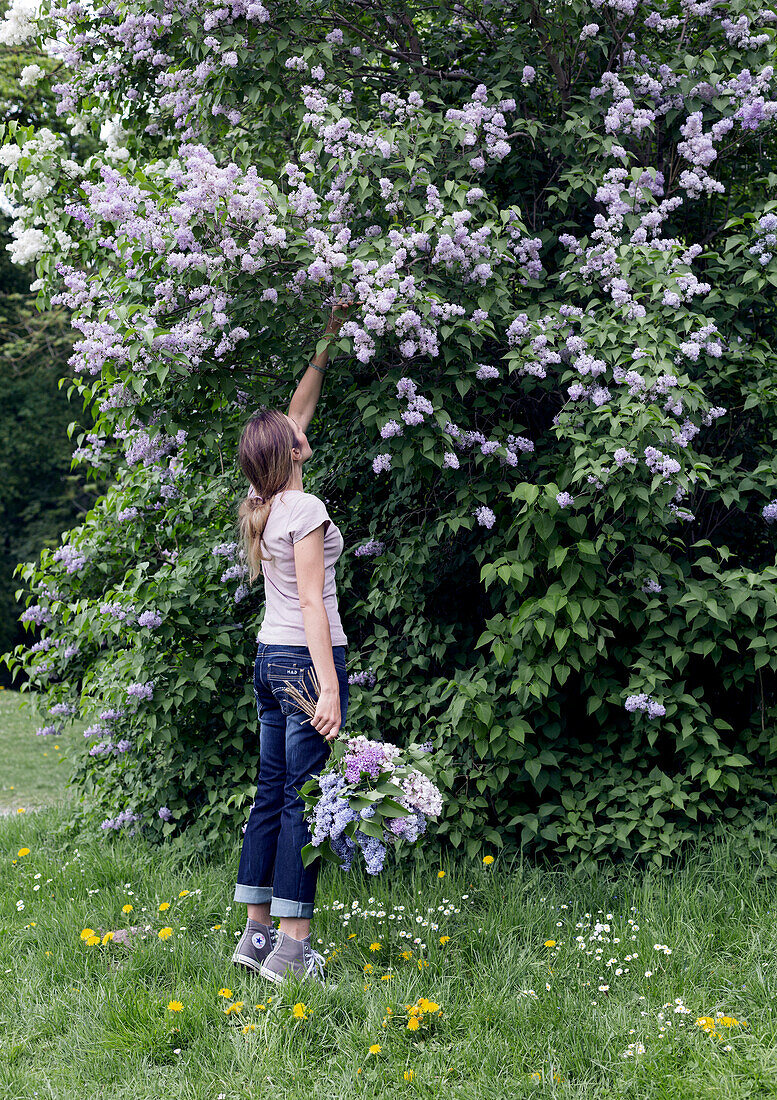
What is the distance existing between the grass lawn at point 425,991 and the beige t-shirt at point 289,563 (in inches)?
43.9

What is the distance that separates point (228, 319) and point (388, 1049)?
246 centimetres

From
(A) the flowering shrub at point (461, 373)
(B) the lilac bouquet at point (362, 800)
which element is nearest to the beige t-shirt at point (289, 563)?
(B) the lilac bouquet at point (362, 800)

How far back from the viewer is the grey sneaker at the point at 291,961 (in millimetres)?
2896

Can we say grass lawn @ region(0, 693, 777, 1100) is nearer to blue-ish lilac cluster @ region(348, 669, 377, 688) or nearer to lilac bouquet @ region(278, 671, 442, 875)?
lilac bouquet @ region(278, 671, 442, 875)

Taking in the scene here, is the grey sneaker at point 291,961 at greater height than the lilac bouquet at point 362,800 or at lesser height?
lesser

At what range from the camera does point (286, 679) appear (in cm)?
296

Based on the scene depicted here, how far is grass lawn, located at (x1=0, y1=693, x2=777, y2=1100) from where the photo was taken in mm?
2443

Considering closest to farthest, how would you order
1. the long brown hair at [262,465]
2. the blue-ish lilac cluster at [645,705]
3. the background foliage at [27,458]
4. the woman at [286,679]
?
the woman at [286,679] < the long brown hair at [262,465] < the blue-ish lilac cluster at [645,705] < the background foliage at [27,458]

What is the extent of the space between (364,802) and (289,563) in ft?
2.65

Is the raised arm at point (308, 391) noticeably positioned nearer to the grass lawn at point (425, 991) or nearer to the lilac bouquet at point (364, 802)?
the lilac bouquet at point (364, 802)

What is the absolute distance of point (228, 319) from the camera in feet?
10.8

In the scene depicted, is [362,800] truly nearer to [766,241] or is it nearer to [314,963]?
[314,963]

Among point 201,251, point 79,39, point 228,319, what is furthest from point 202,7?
point 228,319

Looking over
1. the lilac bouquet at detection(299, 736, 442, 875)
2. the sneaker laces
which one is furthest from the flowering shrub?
the sneaker laces
